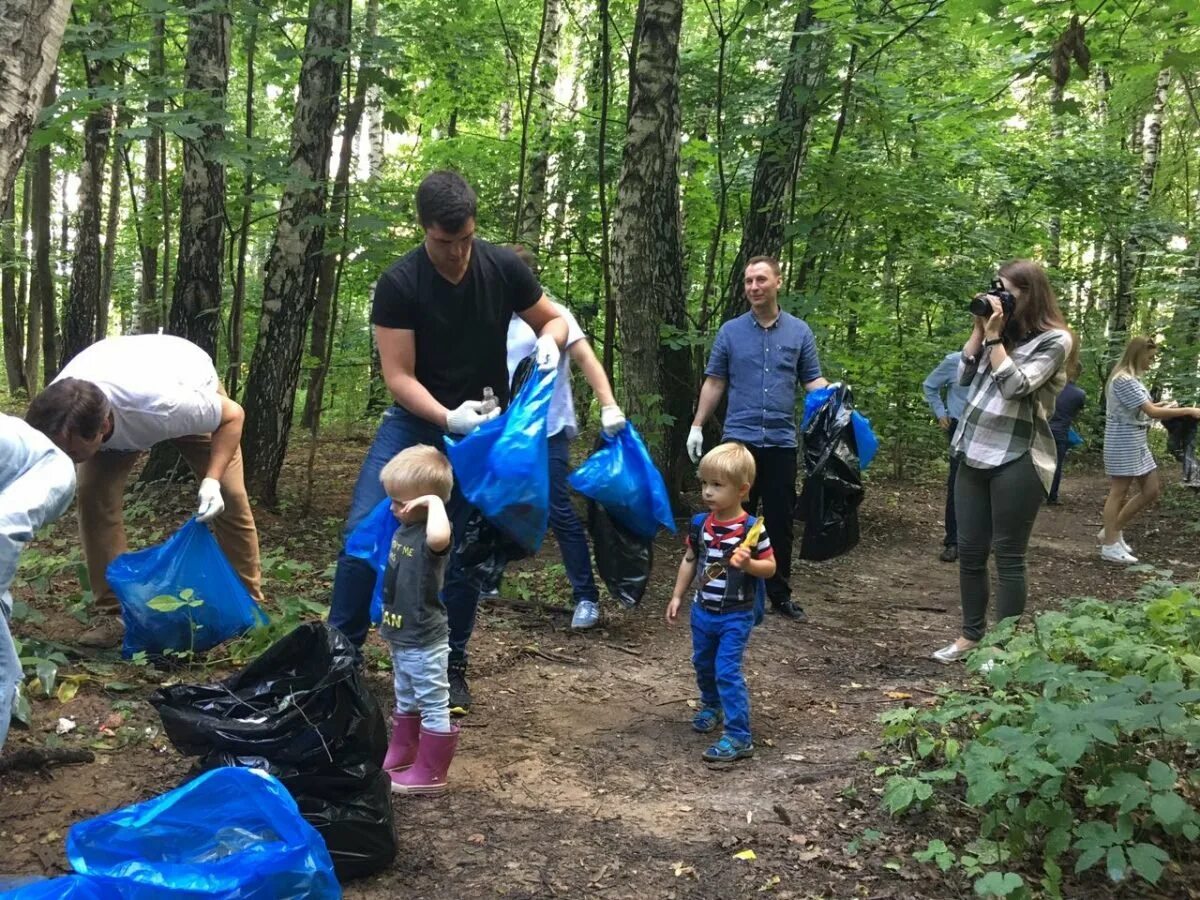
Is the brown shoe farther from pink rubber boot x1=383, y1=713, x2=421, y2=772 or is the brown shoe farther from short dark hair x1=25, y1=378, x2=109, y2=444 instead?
pink rubber boot x1=383, y1=713, x2=421, y2=772

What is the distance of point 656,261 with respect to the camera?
6598mm

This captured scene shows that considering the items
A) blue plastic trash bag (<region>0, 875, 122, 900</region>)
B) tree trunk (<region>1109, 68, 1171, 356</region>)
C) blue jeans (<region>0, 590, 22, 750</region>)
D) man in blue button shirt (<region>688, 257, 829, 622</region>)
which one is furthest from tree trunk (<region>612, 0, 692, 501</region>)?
tree trunk (<region>1109, 68, 1171, 356</region>)

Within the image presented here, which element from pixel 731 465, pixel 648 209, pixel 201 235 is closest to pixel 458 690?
pixel 731 465

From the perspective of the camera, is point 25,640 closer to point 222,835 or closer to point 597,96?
point 222,835

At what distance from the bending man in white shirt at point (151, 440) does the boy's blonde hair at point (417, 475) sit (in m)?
1.18

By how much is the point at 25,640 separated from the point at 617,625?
9.02ft

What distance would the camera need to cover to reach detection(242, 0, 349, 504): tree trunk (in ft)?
21.3

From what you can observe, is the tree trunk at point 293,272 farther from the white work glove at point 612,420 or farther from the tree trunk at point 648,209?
the white work glove at point 612,420

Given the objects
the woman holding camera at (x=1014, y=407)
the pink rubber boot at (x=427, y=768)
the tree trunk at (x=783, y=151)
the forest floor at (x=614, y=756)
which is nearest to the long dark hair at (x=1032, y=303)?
the woman holding camera at (x=1014, y=407)

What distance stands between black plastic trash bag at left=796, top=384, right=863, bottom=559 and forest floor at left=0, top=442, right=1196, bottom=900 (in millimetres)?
485

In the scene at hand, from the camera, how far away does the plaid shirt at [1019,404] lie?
3744mm

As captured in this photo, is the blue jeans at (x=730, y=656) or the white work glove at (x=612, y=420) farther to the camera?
the white work glove at (x=612, y=420)

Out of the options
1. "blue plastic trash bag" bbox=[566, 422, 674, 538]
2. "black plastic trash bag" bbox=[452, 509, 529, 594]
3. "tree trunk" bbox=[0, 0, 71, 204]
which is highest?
"tree trunk" bbox=[0, 0, 71, 204]

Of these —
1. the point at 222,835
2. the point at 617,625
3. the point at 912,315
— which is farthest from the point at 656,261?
the point at 912,315
